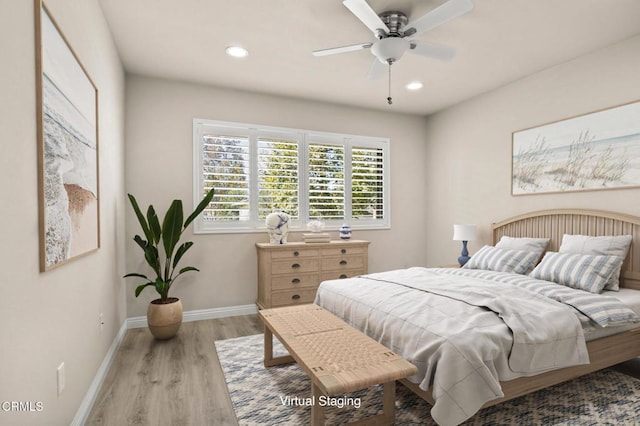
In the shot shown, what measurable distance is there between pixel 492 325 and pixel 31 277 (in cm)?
215

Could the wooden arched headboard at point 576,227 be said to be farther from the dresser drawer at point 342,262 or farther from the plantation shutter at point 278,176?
the plantation shutter at point 278,176

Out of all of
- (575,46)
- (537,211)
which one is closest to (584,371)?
(537,211)

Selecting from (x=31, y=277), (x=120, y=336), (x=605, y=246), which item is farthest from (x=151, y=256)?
(x=605, y=246)

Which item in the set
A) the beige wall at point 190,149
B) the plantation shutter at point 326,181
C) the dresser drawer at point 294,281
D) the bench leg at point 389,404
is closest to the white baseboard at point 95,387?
the beige wall at point 190,149

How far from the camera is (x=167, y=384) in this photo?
2396mm

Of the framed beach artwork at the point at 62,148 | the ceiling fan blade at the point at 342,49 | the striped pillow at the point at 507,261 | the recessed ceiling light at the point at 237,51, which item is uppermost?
the recessed ceiling light at the point at 237,51

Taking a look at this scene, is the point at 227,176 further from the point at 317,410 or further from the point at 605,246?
the point at 605,246

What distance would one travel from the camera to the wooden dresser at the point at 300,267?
380cm

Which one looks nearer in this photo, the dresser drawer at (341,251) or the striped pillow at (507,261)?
the striped pillow at (507,261)

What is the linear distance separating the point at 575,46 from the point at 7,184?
406 cm

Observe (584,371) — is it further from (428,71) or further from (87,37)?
(87,37)

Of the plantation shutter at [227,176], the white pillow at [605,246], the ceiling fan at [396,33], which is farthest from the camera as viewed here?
the plantation shutter at [227,176]

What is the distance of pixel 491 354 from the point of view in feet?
5.72

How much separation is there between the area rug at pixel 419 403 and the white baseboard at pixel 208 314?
1.46 m
